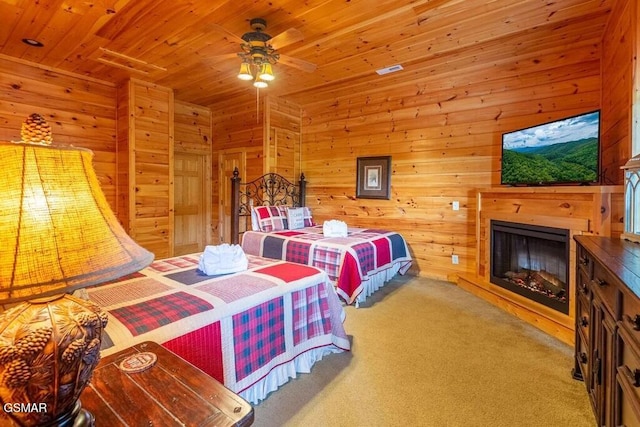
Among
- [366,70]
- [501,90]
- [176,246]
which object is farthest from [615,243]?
[176,246]

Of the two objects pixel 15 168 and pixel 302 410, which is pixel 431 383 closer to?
pixel 302 410

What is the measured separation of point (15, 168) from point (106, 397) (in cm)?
65

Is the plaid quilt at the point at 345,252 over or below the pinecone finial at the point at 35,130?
below

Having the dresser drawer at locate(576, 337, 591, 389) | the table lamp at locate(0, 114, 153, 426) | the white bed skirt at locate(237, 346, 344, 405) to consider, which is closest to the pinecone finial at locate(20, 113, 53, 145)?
the table lamp at locate(0, 114, 153, 426)

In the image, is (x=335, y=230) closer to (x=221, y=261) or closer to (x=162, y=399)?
Result: (x=221, y=261)

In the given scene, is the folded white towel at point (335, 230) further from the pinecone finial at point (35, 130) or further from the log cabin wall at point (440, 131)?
the pinecone finial at point (35, 130)

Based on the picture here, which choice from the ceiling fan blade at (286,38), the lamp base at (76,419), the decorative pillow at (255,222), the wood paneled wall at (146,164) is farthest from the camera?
the decorative pillow at (255,222)

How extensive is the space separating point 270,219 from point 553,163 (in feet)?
11.1

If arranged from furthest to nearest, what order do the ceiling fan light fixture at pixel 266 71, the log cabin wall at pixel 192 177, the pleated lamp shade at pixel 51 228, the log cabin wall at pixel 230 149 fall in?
the log cabin wall at pixel 192 177 → the log cabin wall at pixel 230 149 → the ceiling fan light fixture at pixel 266 71 → the pleated lamp shade at pixel 51 228

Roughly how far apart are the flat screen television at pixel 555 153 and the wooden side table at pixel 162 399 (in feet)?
10.6

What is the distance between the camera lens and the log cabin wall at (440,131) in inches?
144

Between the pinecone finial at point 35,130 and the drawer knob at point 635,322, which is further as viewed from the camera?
the drawer knob at point 635,322

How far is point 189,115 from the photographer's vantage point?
5941mm

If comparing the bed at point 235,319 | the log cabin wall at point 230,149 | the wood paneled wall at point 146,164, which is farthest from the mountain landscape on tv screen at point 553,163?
the wood paneled wall at point 146,164
